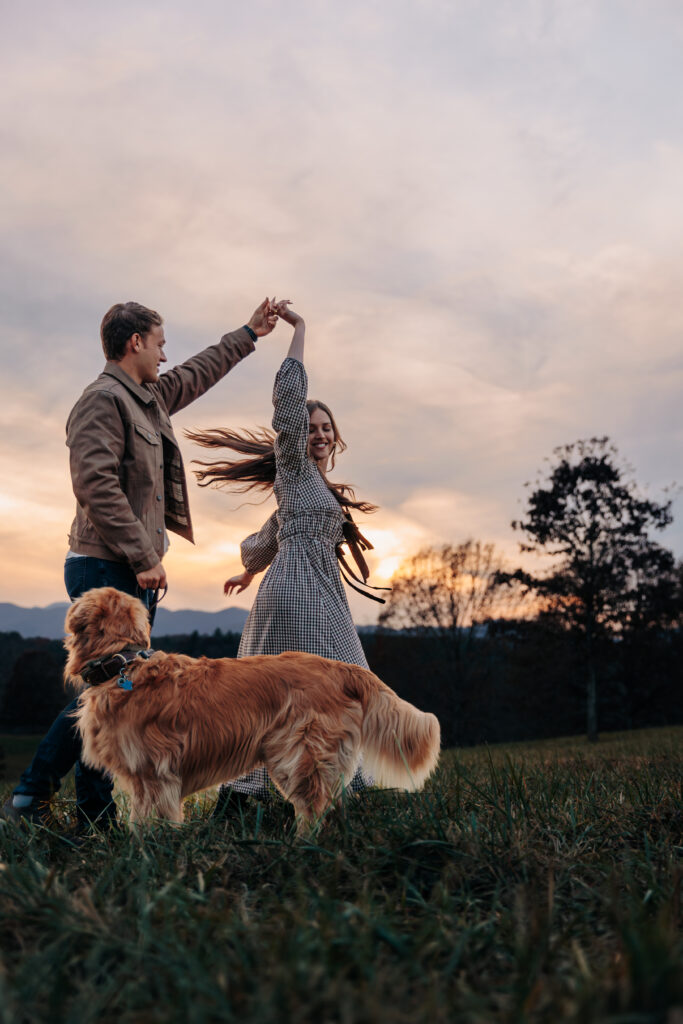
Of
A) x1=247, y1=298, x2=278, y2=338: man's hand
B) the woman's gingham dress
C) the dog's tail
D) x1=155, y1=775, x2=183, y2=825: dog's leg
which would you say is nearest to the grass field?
x1=155, y1=775, x2=183, y2=825: dog's leg

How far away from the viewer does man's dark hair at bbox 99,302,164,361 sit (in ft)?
16.8

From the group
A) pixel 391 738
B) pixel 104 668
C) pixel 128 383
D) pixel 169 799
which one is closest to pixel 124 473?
pixel 128 383

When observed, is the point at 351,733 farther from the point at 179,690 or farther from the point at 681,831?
the point at 681,831

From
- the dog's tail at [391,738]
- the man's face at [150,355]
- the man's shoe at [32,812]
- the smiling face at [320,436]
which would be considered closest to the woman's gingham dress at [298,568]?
the smiling face at [320,436]

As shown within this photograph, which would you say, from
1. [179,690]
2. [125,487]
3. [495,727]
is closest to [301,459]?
[125,487]

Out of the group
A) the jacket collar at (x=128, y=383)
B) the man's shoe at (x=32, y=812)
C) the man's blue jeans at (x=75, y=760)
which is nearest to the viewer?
the man's shoe at (x=32, y=812)

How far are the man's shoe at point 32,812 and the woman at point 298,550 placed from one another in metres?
1.09

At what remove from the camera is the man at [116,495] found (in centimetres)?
454

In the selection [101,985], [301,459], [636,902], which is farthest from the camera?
[301,459]

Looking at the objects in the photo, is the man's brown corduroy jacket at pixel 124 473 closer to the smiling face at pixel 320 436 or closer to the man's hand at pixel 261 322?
the man's hand at pixel 261 322

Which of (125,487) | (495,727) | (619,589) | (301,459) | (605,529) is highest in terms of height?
(605,529)

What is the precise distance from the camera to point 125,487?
4930 mm

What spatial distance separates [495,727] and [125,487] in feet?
133

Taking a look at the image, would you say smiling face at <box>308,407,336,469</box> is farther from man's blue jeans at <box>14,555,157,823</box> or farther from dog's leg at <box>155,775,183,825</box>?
dog's leg at <box>155,775,183,825</box>
